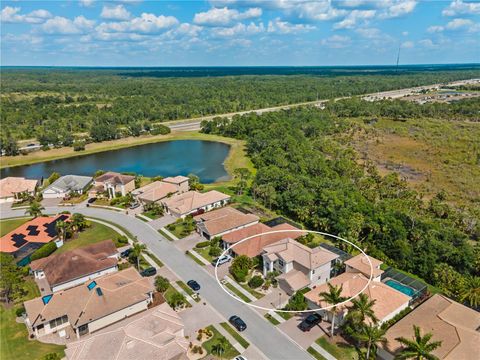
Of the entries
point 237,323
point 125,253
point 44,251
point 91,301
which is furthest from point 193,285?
point 44,251

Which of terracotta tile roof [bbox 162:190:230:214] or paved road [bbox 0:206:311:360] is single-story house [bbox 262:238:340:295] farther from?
terracotta tile roof [bbox 162:190:230:214]

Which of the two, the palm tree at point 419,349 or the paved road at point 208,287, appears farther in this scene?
the paved road at point 208,287

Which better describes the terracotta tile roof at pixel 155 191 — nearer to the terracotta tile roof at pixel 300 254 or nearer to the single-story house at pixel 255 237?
the single-story house at pixel 255 237

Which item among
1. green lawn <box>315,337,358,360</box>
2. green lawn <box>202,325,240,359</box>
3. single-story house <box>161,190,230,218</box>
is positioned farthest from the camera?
single-story house <box>161,190,230,218</box>

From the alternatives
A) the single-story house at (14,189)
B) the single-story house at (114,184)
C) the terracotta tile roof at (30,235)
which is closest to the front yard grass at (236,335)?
the terracotta tile roof at (30,235)

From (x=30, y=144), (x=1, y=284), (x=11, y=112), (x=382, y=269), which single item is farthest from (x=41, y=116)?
(x=382, y=269)

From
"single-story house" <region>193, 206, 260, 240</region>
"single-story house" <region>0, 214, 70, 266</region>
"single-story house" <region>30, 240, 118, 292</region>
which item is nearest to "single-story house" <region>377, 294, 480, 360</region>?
"single-story house" <region>193, 206, 260, 240</region>
